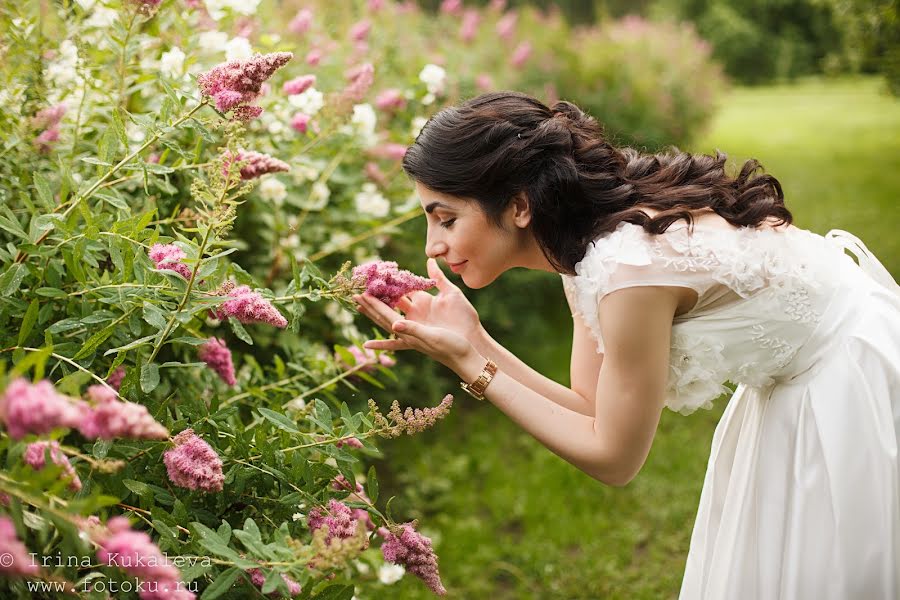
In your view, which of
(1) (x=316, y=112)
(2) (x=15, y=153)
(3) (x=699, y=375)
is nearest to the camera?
(3) (x=699, y=375)

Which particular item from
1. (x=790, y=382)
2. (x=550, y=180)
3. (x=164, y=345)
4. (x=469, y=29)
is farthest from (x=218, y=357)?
(x=469, y=29)

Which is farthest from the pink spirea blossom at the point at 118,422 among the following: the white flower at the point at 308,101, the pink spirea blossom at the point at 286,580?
the white flower at the point at 308,101

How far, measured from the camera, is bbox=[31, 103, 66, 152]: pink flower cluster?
198 centimetres

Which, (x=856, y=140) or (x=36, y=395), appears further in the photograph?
(x=856, y=140)

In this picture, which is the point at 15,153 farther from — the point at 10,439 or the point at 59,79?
the point at 10,439

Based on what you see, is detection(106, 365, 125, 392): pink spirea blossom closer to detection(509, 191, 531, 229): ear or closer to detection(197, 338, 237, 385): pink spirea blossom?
detection(197, 338, 237, 385): pink spirea blossom

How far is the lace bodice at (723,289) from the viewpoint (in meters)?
1.72

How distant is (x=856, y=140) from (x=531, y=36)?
7160 millimetres

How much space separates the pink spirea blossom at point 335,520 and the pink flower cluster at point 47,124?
3.79 feet

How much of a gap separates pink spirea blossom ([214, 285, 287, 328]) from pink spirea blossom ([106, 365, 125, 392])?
304mm

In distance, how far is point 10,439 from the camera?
1.14m

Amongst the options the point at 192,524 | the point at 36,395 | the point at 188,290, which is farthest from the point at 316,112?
the point at 36,395

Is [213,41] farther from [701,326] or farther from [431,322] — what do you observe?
[701,326]

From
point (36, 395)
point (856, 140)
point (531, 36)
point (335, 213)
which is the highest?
point (36, 395)
